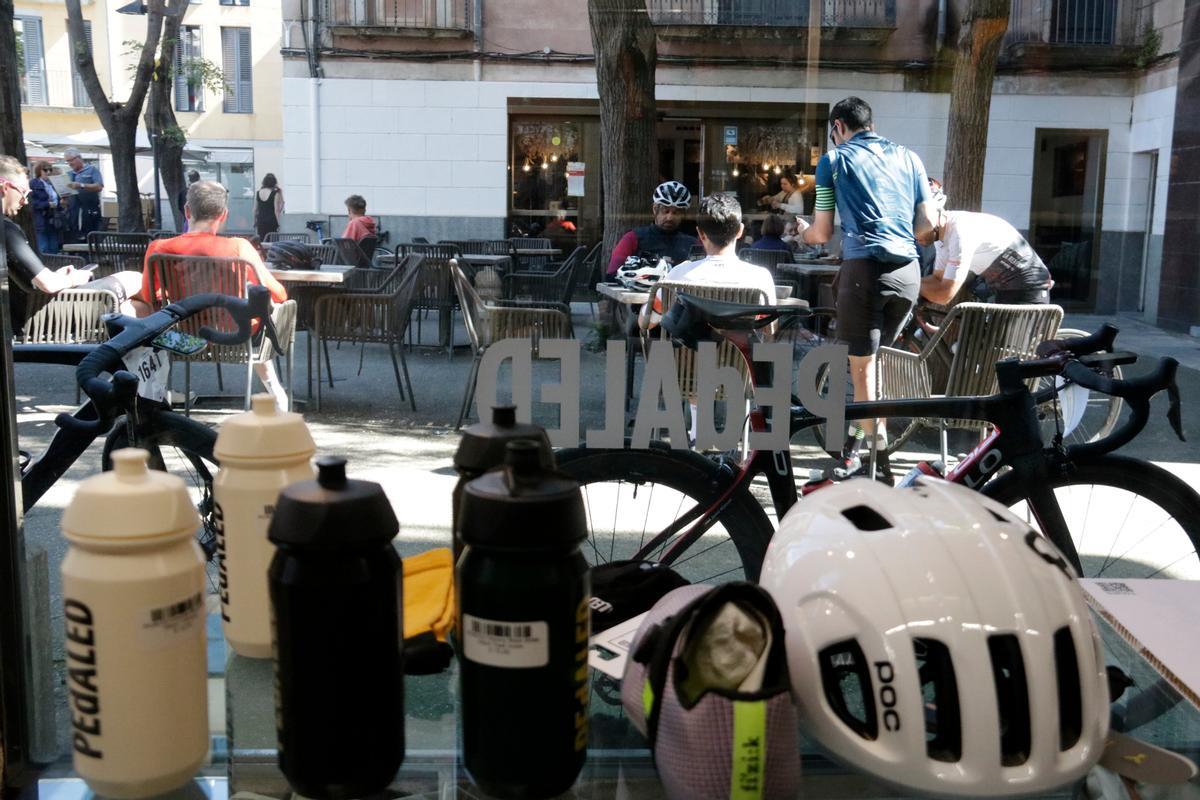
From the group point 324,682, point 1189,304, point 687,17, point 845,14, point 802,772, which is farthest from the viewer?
point 1189,304

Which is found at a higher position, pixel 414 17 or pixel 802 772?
pixel 414 17

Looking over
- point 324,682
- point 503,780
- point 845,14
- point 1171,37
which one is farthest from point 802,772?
point 1171,37

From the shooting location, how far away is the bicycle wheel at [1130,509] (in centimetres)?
263

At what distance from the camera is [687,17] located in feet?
11.1

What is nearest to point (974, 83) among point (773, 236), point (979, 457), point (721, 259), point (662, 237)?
point (773, 236)

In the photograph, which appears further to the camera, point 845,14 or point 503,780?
point 845,14

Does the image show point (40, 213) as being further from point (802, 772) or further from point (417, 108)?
point (802, 772)

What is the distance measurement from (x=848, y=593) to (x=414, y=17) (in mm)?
2749

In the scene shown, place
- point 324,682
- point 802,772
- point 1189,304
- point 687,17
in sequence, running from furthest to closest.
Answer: point 1189,304 < point 687,17 < point 802,772 < point 324,682

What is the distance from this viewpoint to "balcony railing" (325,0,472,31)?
3375 millimetres

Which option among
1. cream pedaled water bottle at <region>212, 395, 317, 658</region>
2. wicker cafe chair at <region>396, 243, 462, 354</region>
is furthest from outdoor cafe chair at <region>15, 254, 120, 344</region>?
cream pedaled water bottle at <region>212, 395, 317, 658</region>

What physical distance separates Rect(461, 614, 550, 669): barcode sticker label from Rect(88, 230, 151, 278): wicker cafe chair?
121 inches

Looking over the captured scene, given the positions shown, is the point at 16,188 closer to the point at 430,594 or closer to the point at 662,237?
the point at 430,594

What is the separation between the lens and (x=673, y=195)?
3.76 metres
